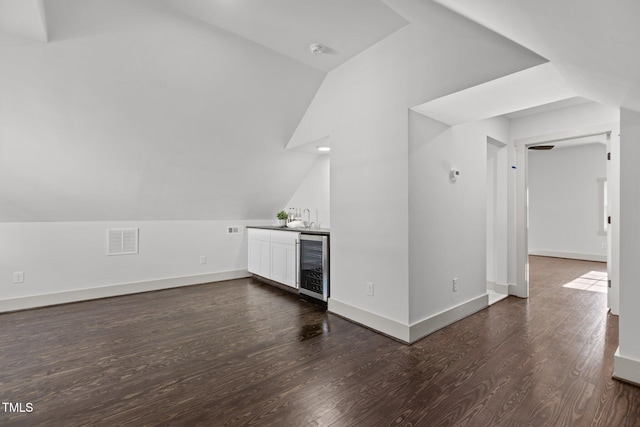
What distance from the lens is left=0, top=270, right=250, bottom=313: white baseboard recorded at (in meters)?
3.76

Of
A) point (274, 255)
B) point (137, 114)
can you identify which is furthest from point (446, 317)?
point (137, 114)

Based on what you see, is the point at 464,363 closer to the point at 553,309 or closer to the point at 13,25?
the point at 553,309

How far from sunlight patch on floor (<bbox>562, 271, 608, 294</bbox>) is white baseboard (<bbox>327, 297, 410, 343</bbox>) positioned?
3.64 meters

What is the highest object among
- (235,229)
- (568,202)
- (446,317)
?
(568,202)

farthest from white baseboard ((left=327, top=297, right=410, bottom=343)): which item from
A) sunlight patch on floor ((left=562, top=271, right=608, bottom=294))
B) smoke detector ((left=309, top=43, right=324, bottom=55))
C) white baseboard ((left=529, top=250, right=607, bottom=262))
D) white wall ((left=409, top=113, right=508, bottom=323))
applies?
white baseboard ((left=529, top=250, right=607, bottom=262))

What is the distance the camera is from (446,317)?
10.3 feet

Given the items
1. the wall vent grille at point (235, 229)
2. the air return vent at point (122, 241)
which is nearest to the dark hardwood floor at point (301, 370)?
the air return vent at point (122, 241)

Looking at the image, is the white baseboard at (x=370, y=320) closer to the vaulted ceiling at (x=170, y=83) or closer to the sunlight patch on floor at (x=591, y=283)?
the vaulted ceiling at (x=170, y=83)

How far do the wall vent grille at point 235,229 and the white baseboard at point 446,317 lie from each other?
364 centimetres

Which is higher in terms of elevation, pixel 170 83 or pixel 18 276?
pixel 170 83

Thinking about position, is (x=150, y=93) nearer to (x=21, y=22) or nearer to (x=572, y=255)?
(x=21, y=22)

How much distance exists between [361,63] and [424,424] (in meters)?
3.09

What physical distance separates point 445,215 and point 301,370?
2.03 m

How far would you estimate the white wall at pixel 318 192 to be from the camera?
5.20 metres
